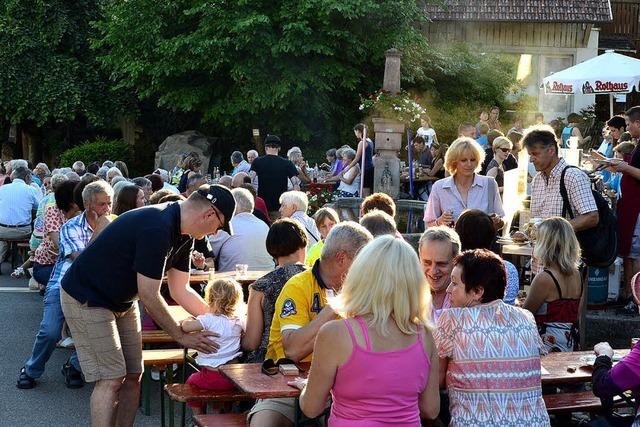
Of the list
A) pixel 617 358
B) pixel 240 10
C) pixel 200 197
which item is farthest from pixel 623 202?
pixel 240 10

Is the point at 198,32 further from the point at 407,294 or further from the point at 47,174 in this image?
the point at 407,294

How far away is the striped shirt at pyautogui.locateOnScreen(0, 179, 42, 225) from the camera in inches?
609

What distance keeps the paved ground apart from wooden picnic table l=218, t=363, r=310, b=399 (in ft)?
8.34

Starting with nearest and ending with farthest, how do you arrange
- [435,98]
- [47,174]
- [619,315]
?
[619,315]
[47,174]
[435,98]

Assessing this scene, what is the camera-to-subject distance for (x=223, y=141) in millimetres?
29953

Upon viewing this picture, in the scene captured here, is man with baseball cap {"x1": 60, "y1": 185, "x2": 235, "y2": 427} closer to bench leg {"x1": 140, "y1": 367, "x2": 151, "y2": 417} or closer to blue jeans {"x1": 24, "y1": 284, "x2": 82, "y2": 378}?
bench leg {"x1": 140, "y1": 367, "x2": 151, "y2": 417}

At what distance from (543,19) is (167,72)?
11717 mm

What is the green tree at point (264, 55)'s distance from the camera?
25672mm

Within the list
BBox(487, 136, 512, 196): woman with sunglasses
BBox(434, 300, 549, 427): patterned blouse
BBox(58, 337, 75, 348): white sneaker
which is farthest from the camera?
BBox(487, 136, 512, 196): woman with sunglasses

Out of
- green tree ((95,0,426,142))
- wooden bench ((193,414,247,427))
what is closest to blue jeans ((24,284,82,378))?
wooden bench ((193,414,247,427))

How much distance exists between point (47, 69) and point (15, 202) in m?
15.6

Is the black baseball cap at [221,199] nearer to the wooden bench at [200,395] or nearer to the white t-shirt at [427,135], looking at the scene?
the wooden bench at [200,395]

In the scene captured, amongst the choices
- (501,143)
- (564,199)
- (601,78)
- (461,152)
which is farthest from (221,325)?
(601,78)

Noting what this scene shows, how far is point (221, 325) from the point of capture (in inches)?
263
